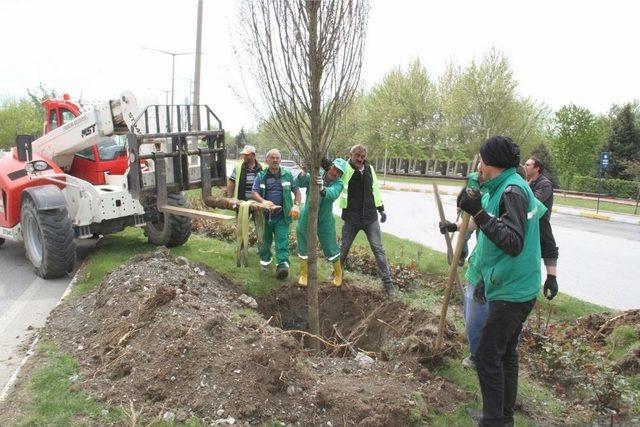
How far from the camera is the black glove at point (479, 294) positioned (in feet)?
12.1

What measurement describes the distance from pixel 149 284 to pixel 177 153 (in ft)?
6.68

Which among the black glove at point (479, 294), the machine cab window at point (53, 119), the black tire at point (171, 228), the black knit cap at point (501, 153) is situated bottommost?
the black tire at point (171, 228)

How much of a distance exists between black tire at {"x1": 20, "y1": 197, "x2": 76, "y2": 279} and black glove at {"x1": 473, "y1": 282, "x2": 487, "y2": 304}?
583 centimetres

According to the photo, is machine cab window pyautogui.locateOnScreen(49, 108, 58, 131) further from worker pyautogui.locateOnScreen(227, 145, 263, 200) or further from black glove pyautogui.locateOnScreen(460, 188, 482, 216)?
black glove pyautogui.locateOnScreen(460, 188, 482, 216)

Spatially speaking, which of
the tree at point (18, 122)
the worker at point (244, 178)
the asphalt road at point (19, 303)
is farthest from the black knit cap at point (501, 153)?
the tree at point (18, 122)

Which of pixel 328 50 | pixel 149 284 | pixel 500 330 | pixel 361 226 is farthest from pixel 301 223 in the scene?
pixel 500 330

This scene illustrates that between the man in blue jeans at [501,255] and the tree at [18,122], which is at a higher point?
the tree at [18,122]

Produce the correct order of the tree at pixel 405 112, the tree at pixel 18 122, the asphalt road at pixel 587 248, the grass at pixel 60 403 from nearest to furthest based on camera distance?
the grass at pixel 60 403
the asphalt road at pixel 587 248
the tree at pixel 18 122
the tree at pixel 405 112

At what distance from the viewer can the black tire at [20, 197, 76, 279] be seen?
279 inches

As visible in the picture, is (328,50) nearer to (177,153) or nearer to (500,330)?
(500,330)

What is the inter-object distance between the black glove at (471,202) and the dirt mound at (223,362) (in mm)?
1558

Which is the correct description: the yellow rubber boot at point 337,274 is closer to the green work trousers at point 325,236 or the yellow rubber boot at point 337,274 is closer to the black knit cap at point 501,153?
the green work trousers at point 325,236

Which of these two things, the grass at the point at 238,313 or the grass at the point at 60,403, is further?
the grass at the point at 238,313

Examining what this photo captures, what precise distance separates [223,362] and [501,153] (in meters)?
2.56
